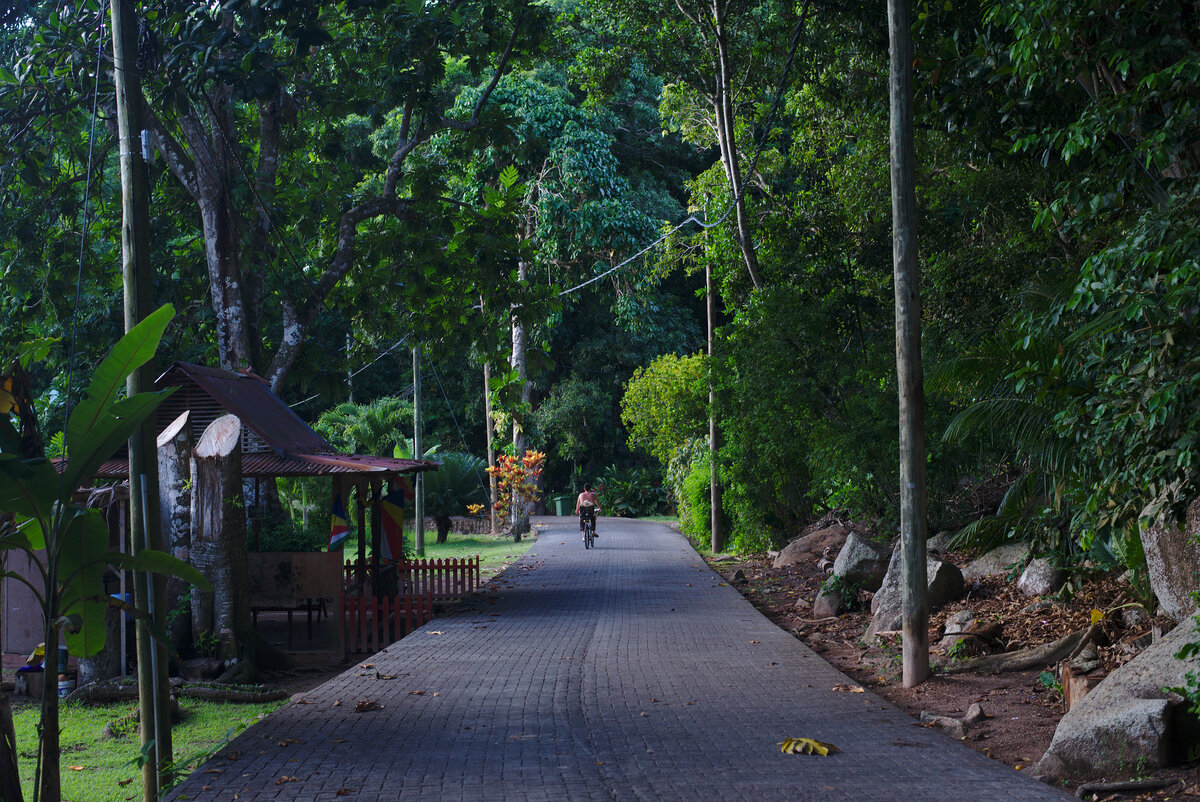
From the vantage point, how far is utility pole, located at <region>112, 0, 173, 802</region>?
7.00 m

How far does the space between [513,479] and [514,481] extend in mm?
80

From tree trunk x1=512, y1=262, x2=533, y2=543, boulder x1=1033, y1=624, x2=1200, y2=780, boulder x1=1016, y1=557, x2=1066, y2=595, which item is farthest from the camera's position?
tree trunk x1=512, y1=262, x2=533, y2=543

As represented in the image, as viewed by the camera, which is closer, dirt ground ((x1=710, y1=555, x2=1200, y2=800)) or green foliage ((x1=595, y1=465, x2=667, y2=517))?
dirt ground ((x1=710, y1=555, x2=1200, y2=800))

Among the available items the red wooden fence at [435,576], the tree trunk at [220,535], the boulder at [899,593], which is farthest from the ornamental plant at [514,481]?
the boulder at [899,593]

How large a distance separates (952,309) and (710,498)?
13869 millimetres

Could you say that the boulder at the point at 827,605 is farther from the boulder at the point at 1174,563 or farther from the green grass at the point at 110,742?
the green grass at the point at 110,742

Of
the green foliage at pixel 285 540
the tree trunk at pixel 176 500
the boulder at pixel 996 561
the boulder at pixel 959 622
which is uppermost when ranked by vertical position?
the tree trunk at pixel 176 500

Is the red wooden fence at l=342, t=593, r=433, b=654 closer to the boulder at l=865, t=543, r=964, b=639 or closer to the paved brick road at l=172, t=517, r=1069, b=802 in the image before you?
the paved brick road at l=172, t=517, r=1069, b=802

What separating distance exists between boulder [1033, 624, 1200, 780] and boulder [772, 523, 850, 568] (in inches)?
491

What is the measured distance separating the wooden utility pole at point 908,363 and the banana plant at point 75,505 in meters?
6.27

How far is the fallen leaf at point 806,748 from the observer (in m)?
6.78

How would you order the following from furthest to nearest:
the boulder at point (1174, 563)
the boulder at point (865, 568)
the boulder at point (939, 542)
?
the boulder at point (939, 542) < the boulder at point (865, 568) < the boulder at point (1174, 563)

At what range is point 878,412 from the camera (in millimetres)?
14727

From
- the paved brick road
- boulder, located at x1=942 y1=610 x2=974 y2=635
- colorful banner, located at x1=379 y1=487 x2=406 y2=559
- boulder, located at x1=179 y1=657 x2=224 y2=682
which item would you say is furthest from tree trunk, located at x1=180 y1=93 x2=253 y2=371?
boulder, located at x1=942 y1=610 x2=974 y2=635
